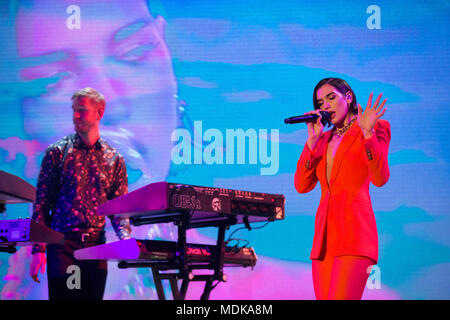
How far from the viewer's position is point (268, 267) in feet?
13.8

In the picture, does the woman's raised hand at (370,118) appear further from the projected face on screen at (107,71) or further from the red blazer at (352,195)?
the projected face on screen at (107,71)

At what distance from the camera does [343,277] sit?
9.18 feet

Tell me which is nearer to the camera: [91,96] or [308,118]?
[308,118]

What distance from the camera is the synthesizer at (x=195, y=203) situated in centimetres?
238

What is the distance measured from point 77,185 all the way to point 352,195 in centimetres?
158

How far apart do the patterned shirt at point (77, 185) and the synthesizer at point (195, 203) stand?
665 millimetres

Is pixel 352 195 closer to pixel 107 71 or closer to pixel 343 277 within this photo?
pixel 343 277

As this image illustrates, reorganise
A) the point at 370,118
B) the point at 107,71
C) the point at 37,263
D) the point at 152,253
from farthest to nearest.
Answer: the point at 107,71, the point at 37,263, the point at 370,118, the point at 152,253

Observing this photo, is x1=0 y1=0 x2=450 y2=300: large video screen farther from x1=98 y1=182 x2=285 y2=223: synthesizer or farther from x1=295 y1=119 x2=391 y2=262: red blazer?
x1=98 y1=182 x2=285 y2=223: synthesizer

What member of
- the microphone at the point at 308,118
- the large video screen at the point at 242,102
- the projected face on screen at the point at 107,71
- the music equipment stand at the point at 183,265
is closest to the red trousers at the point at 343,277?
the music equipment stand at the point at 183,265

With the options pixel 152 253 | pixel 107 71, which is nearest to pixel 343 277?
pixel 152 253

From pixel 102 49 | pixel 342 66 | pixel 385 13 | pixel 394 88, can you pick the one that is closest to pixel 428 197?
pixel 394 88

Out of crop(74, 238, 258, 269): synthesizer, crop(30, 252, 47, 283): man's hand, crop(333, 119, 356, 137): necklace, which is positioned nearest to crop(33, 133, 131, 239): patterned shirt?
crop(30, 252, 47, 283): man's hand
